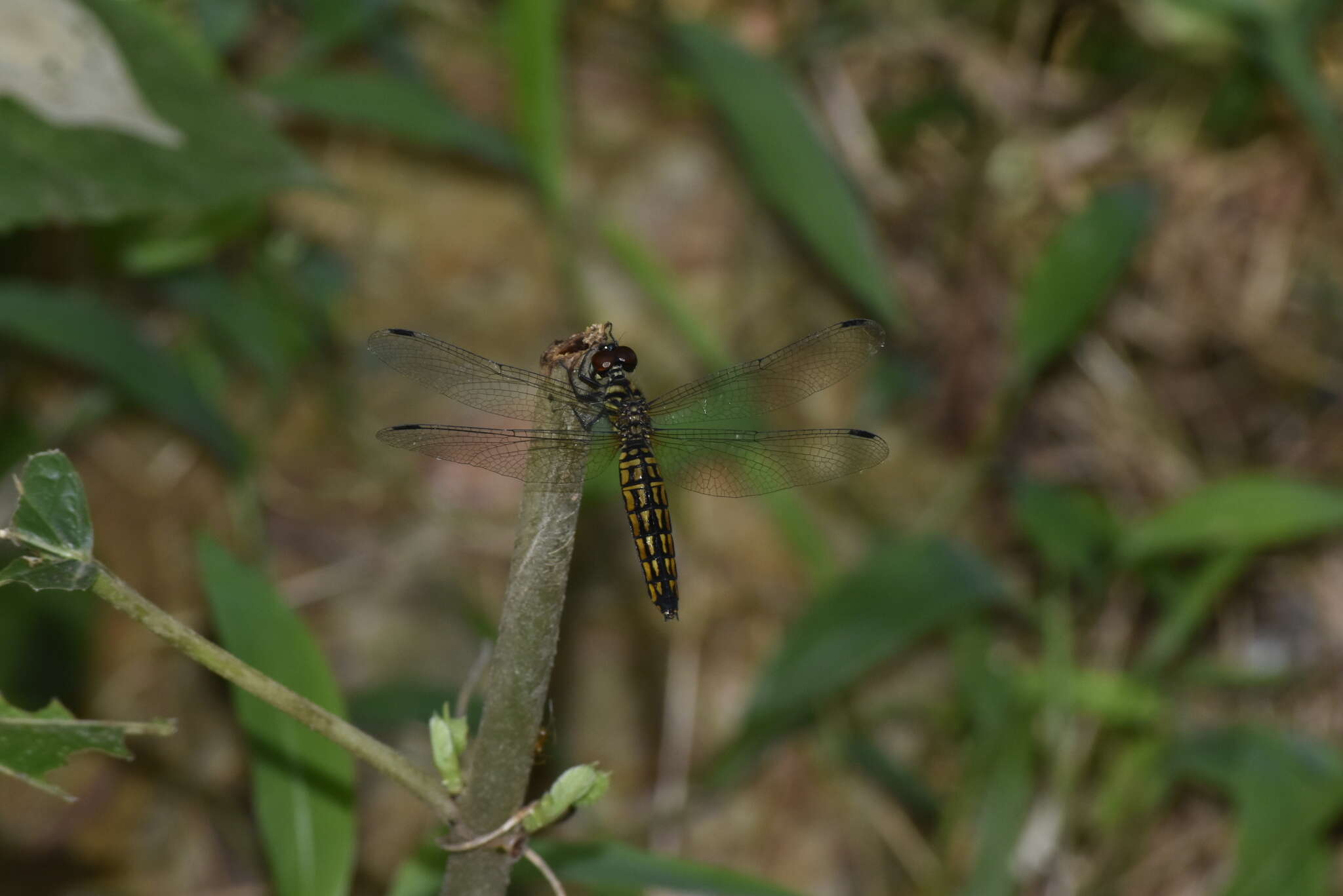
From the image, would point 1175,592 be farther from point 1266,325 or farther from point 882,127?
point 882,127

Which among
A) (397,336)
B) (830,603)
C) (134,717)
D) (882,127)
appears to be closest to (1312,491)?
(830,603)

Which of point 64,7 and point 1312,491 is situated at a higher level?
point 64,7

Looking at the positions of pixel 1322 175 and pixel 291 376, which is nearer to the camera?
pixel 291 376

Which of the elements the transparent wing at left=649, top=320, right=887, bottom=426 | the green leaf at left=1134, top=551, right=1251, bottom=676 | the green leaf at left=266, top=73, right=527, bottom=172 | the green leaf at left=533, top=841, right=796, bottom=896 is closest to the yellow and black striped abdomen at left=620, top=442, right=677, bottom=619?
the transparent wing at left=649, top=320, right=887, bottom=426

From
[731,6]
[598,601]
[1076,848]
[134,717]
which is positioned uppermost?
[731,6]

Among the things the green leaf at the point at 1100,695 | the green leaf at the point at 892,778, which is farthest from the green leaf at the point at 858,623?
the green leaf at the point at 1100,695

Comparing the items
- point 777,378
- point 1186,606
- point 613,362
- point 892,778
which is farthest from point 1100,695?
point 613,362

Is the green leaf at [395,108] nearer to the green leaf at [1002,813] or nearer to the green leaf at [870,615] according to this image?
the green leaf at [870,615]
